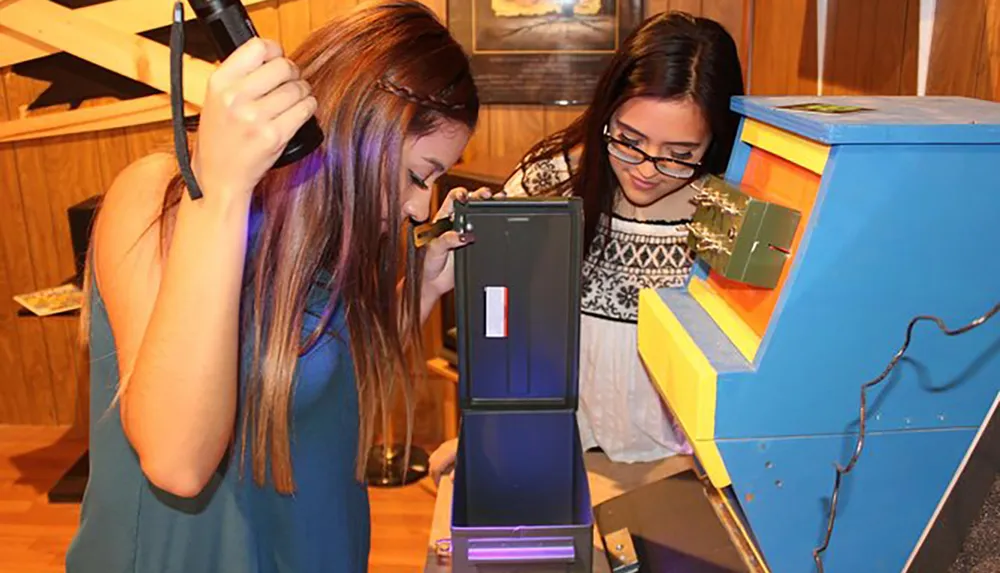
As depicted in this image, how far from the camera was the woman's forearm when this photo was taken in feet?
2.28

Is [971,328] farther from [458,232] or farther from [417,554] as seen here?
[417,554]

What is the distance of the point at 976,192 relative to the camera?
2.42ft

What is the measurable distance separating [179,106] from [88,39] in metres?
2.39

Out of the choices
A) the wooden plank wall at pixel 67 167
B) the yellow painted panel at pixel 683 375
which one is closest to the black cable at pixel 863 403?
the yellow painted panel at pixel 683 375

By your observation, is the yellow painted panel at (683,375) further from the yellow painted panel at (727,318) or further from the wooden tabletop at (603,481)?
the wooden tabletop at (603,481)

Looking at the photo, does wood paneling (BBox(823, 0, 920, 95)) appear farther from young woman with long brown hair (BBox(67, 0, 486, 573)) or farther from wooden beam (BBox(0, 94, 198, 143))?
wooden beam (BBox(0, 94, 198, 143))

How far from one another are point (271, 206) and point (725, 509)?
0.66 meters

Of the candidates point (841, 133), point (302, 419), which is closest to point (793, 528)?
point (841, 133)

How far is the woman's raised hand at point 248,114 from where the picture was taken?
2.08ft

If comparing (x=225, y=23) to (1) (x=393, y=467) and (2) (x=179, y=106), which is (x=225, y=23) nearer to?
(2) (x=179, y=106)

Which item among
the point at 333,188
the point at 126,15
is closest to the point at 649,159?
the point at 333,188

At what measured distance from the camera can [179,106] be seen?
68cm

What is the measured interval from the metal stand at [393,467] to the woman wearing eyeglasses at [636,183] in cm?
144

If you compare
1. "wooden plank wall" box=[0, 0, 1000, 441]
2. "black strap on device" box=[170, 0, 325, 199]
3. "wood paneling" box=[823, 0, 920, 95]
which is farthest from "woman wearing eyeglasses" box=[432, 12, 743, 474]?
"black strap on device" box=[170, 0, 325, 199]
